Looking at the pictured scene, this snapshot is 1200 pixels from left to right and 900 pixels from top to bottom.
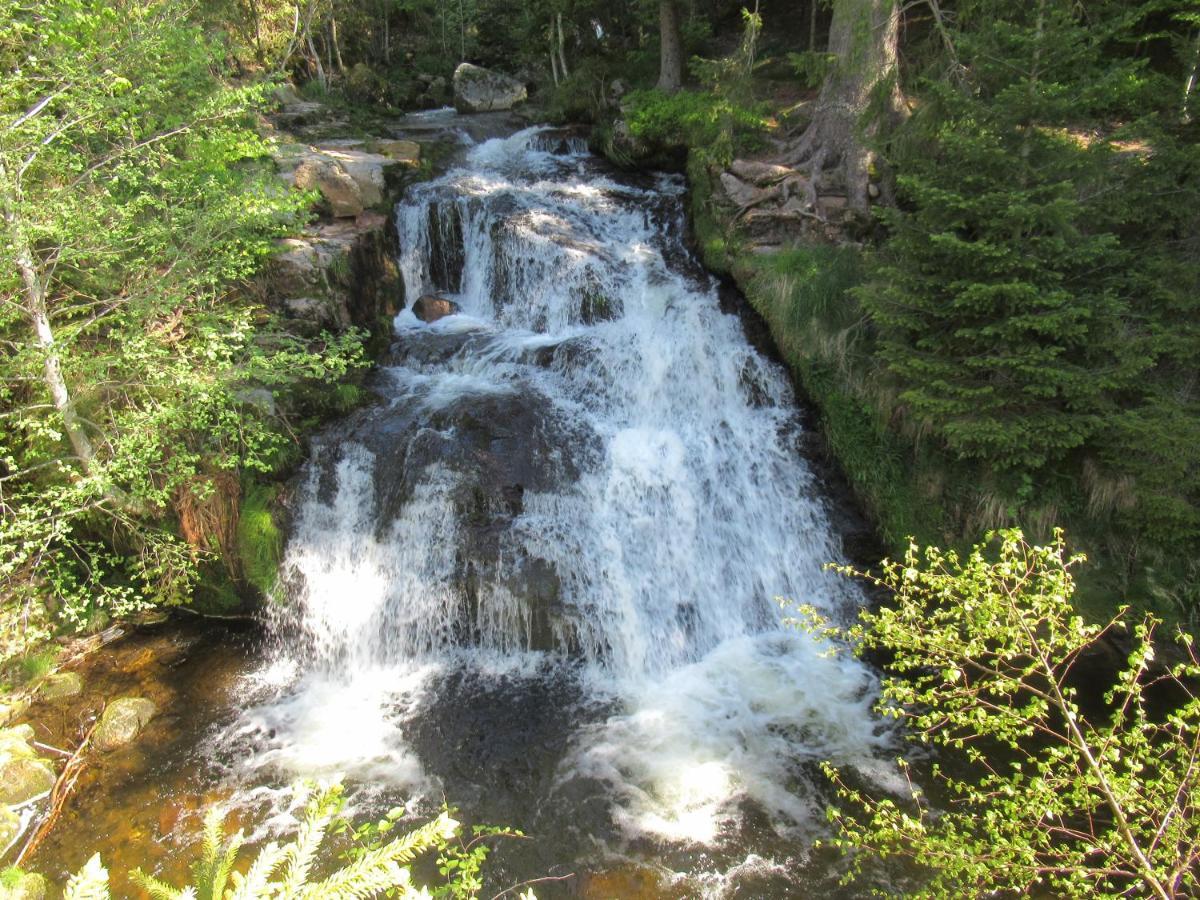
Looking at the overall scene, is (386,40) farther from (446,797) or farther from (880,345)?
(446,797)

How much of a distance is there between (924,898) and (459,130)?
1933cm

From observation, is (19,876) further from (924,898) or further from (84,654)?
(924,898)

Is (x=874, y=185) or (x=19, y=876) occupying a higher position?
(x=874, y=185)

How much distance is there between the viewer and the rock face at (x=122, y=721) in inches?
263

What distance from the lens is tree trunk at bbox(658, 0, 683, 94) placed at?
1530cm

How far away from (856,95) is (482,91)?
15.3 meters

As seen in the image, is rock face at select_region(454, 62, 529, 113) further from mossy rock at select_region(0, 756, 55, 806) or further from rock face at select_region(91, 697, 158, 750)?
mossy rock at select_region(0, 756, 55, 806)

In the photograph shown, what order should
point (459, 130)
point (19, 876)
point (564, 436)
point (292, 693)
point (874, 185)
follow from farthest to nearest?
point (459, 130) → point (874, 185) → point (564, 436) → point (292, 693) → point (19, 876)

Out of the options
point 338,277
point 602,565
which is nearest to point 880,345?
point 602,565

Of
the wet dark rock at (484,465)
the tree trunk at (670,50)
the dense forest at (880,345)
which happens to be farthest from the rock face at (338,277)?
the tree trunk at (670,50)

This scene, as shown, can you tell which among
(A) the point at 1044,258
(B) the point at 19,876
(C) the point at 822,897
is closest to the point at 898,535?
(A) the point at 1044,258

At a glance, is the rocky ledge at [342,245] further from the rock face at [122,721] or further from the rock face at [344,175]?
the rock face at [122,721]

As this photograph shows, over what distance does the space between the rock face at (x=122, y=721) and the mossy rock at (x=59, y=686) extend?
25.0 inches

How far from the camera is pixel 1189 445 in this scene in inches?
237
